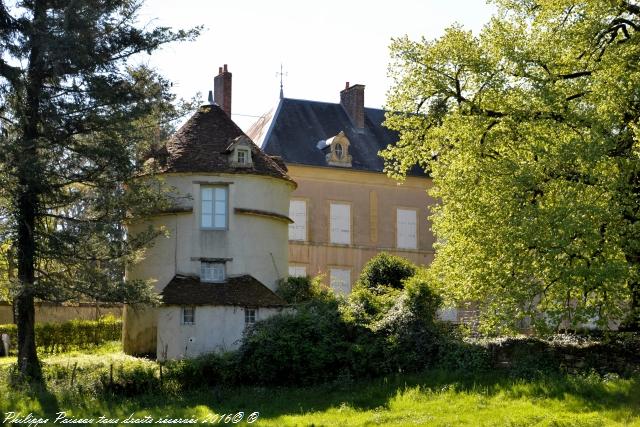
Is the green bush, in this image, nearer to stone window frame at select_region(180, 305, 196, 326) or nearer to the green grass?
the green grass

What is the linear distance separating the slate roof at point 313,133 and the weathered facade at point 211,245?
888cm

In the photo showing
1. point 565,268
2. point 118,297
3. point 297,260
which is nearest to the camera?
point 565,268

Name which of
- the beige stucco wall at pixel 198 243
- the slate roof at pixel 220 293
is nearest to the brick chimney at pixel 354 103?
the beige stucco wall at pixel 198 243

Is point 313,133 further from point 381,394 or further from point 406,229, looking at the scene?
point 381,394

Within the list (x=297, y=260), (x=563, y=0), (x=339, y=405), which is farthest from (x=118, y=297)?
(x=297, y=260)

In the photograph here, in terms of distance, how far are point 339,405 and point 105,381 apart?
562 cm

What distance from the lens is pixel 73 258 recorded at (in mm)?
24109

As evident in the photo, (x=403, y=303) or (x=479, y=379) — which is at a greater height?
(x=403, y=303)

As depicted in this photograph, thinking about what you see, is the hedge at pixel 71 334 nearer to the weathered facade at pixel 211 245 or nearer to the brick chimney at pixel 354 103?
the weathered facade at pixel 211 245

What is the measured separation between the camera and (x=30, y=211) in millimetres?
24047

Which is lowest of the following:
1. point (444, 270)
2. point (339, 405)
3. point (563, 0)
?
point (339, 405)

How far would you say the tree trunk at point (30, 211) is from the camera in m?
23.2

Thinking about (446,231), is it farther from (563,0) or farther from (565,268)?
(563,0)

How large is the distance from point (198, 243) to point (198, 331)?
3.15 meters
